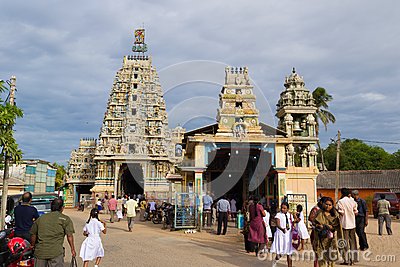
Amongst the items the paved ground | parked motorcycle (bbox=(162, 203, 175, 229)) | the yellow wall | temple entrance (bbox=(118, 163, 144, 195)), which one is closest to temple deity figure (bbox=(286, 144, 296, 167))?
the yellow wall

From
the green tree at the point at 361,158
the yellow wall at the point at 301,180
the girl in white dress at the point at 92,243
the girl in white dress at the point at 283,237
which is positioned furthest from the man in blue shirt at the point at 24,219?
the green tree at the point at 361,158

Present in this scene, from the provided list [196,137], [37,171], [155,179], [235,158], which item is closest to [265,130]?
[235,158]

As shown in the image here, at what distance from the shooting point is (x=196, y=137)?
643 inches

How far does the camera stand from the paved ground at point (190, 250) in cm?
842

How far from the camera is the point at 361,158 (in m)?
43.6

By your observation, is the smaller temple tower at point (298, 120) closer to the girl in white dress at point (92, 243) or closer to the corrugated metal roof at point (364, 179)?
the corrugated metal roof at point (364, 179)

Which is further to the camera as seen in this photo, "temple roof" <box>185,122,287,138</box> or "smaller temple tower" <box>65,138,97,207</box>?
"smaller temple tower" <box>65,138,97,207</box>

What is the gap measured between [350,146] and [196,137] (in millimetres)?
36666

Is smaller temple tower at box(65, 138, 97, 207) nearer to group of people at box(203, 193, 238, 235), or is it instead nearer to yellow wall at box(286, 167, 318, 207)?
yellow wall at box(286, 167, 318, 207)

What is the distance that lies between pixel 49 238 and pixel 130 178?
40.0 m

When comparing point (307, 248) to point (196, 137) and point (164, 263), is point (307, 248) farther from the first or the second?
point (196, 137)

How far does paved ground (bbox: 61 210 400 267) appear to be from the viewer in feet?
27.6

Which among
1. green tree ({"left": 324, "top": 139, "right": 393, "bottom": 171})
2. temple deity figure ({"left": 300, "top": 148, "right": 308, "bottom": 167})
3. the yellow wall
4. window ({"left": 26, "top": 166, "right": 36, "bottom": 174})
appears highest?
green tree ({"left": 324, "top": 139, "right": 393, "bottom": 171})

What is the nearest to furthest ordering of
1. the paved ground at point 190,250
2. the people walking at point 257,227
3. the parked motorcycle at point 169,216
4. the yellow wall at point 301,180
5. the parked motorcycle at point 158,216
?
the paved ground at point 190,250, the people walking at point 257,227, the parked motorcycle at point 169,216, the parked motorcycle at point 158,216, the yellow wall at point 301,180
